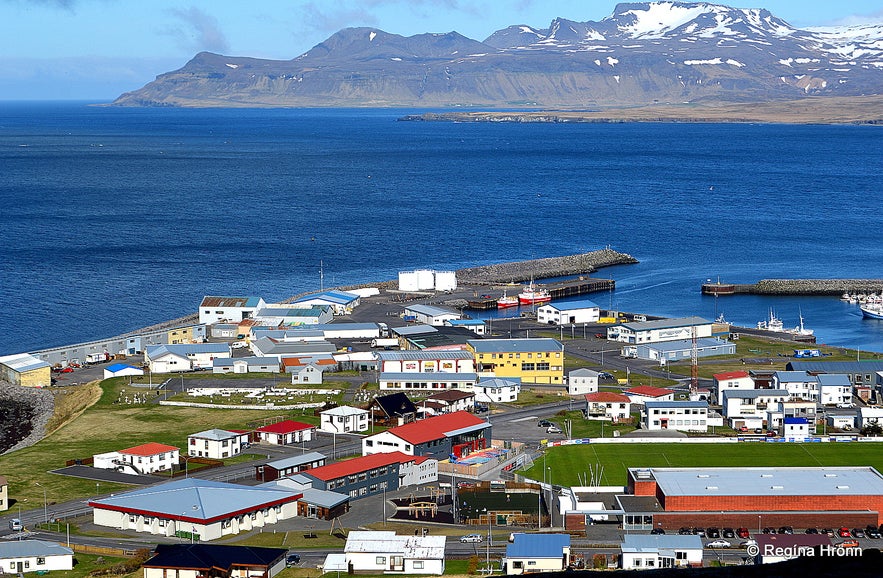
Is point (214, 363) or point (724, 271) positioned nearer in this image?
point (214, 363)

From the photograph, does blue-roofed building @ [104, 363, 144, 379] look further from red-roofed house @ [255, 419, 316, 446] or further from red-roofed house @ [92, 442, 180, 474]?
red-roofed house @ [92, 442, 180, 474]

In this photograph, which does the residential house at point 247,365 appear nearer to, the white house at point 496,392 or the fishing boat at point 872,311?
the white house at point 496,392

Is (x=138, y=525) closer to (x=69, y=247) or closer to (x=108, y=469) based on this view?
(x=108, y=469)

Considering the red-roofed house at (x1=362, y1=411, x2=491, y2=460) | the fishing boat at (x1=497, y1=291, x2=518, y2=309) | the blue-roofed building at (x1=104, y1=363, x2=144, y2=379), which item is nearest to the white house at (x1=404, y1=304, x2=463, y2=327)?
the fishing boat at (x1=497, y1=291, x2=518, y2=309)

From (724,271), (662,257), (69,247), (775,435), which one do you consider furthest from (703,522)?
(69,247)

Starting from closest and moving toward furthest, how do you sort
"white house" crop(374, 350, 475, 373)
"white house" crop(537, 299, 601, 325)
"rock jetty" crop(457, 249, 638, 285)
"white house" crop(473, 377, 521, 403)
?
1. "white house" crop(473, 377, 521, 403)
2. "white house" crop(374, 350, 475, 373)
3. "white house" crop(537, 299, 601, 325)
4. "rock jetty" crop(457, 249, 638, 285)

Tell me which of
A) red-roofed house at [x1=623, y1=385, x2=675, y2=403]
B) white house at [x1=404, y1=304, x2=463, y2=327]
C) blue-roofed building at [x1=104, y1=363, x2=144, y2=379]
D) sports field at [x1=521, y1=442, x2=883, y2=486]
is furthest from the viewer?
white house at [x1=404, y1=304, x2=463, y2=327]

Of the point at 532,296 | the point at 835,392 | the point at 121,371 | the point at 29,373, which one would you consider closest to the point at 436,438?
the point at 835,392
